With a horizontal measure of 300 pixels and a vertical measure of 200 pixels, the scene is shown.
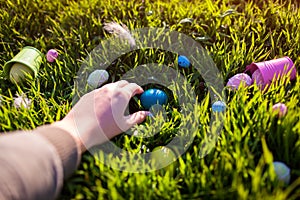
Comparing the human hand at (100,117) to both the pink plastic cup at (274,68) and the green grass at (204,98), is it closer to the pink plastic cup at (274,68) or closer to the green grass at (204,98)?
the green grass at (204,98)

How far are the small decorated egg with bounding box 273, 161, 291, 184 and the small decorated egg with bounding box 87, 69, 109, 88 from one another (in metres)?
0.78

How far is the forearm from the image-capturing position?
115 cm

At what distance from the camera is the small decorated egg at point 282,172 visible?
1296 millimetres

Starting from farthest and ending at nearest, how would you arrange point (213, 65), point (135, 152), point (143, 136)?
point (213, 65)
point (143, 136)
point (135, 152)

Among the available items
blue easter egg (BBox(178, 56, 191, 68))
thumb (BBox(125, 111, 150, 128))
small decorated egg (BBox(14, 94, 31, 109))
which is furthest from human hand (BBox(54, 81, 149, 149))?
blue easter egg (BBox(178, 56, 191, 68))

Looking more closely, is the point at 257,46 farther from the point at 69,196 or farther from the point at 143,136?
the point at 69,196

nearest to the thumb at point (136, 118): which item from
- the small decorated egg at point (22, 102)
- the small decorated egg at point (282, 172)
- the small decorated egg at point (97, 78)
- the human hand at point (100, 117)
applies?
the human hand at point (100, 117)

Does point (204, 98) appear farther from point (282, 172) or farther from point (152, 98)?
point (282, 172)

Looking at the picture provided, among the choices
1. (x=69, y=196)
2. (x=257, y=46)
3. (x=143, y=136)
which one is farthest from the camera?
(x=257, y=46)

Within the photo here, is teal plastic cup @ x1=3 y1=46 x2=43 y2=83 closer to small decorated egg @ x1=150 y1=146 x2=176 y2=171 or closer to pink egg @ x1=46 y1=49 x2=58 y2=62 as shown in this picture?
pink egg @ x1=46 y1=49 x2=58 y2=62

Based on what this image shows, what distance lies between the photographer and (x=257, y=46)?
206 centimetres

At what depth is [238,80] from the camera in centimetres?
177

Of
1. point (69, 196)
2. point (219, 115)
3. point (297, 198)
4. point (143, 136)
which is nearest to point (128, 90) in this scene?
point (143, 136)

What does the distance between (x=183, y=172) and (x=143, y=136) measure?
0.25 m
